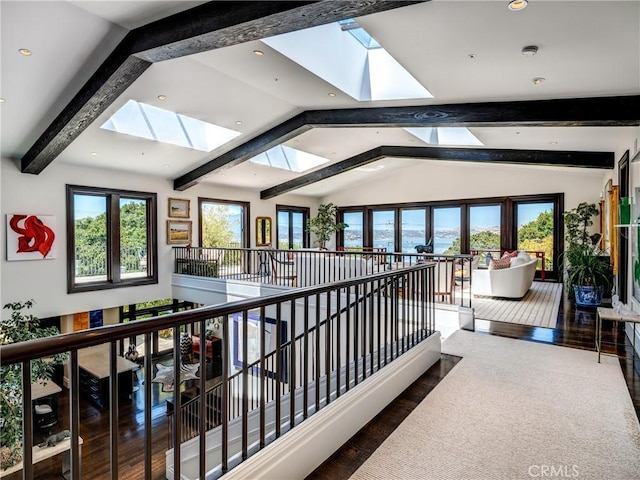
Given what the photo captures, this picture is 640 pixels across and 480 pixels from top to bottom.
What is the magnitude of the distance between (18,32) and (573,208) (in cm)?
1069

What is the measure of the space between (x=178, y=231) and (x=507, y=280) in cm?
751

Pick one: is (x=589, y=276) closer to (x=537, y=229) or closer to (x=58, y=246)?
(x=537, y=229)

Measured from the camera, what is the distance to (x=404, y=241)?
11781 mm

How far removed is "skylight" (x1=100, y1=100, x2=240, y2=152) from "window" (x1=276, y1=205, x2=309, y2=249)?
4.55 metres

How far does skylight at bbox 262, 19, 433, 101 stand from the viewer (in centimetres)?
395

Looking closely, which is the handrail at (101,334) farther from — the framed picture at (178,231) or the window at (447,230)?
the window at (447,230)

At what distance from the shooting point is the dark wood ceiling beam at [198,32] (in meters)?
2.71

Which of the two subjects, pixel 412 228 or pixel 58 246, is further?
pixel 412 228

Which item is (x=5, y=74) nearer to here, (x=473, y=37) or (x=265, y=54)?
(x=265, y=54)

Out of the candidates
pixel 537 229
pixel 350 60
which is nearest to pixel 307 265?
pixel 350 60

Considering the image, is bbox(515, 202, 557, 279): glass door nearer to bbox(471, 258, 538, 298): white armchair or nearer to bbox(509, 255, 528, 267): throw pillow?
bbox(471, 258, 538, 298): white armchair

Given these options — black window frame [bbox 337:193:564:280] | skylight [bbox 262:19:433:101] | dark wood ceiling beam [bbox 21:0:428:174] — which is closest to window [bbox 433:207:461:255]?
black window frame [bbox 337:193:564:280]

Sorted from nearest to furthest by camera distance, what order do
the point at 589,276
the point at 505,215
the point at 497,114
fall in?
the point at 497,114 < the point at 589,276 < the point at 505,215

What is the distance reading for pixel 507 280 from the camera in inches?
Result: 275
